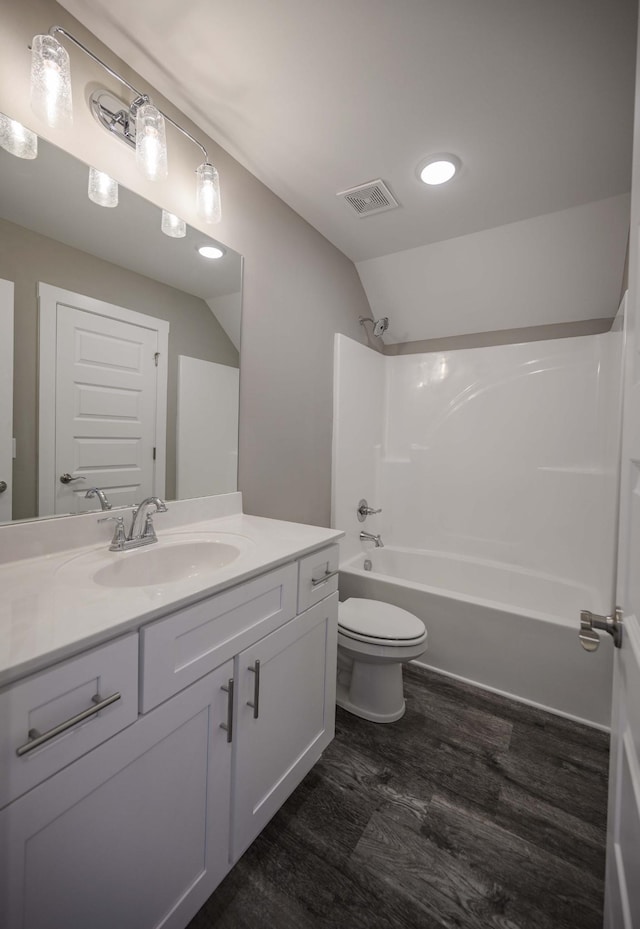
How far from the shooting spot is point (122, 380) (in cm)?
129

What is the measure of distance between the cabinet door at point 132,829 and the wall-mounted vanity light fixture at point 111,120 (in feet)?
4.82

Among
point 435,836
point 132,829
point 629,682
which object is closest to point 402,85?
point 629,682

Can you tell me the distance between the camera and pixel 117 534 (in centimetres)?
122

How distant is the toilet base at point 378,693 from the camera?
176 cm

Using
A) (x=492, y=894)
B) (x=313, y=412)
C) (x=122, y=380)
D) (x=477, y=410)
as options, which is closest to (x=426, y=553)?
(x=477, y=410)

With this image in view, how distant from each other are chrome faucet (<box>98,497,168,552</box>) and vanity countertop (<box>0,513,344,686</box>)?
0.05 m

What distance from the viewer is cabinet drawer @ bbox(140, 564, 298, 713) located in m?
0.80

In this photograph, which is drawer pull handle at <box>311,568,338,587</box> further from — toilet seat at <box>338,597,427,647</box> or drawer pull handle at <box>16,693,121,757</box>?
drawer pull handle at <box>16,693,121,757</box>

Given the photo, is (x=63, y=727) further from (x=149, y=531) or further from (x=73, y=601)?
(x=149, y=531)

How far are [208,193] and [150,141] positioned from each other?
0.25m

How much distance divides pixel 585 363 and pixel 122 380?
2600 mm

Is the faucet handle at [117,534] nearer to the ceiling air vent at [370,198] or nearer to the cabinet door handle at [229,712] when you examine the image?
the cabinet door handle at [229,712]

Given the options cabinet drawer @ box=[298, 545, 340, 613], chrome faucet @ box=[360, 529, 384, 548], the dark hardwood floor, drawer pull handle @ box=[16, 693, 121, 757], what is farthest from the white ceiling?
the dark hardwood floor

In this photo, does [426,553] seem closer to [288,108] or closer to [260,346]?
[260,346]
